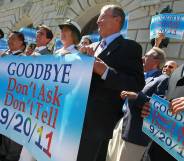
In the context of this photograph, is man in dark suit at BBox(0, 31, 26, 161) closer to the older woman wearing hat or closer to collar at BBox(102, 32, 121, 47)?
the older woman wearing hat

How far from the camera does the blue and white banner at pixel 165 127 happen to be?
2557 mm

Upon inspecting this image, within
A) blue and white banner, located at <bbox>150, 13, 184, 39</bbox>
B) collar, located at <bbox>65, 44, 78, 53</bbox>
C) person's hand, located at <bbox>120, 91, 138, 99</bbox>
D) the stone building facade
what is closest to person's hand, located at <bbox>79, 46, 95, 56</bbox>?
person's hand, located at <bbox>120, 91, 138, 99</bbox>

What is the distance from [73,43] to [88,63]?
91 cm

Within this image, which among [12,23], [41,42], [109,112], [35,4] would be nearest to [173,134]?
[109,112]

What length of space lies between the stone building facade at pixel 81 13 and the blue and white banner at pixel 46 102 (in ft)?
17.0

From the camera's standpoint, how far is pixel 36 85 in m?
3.68

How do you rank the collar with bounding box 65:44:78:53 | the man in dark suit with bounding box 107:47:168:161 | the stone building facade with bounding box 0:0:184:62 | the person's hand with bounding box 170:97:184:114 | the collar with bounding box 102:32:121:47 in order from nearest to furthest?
the person's hand with bounding box 170:97:184:114 → the collar with bounding box 102:32:121:47 → the man in dark suit with bounding box 107:47:168:161 → the collar with bounding box 65:44:78:53 → the stone building facade with bounding box 0:0:184:62

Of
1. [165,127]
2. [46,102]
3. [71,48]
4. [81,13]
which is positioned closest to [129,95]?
[165,127]

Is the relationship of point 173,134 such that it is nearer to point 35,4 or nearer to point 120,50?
point 120,50

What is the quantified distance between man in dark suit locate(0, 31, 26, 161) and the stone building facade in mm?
4107

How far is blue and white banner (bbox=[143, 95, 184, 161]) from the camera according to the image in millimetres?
2557

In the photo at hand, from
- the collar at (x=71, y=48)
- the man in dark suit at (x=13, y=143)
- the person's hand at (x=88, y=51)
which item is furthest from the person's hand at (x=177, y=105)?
the man in dark suit at (x=13, y=143)

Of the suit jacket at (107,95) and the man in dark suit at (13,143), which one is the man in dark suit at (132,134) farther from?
the man in dark suit at (13,143)

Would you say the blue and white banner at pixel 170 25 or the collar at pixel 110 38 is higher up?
the blue and white banner at pixel 170 25
